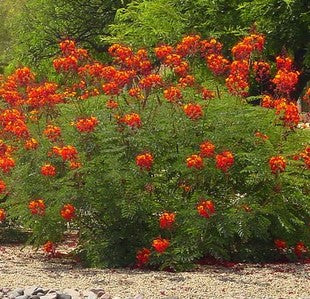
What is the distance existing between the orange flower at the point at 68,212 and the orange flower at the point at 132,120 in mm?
938

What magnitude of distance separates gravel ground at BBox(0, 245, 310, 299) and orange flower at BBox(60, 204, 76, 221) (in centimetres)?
52

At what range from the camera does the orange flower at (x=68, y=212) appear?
7934 millimetres

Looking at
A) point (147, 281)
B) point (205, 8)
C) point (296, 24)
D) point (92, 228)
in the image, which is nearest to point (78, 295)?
point (147, 281)

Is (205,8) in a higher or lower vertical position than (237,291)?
higher

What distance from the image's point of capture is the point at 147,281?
748 cm

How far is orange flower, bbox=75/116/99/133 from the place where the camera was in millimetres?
8078

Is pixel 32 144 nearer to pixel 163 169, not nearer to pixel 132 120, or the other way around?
pixel 132 120

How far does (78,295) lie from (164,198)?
194 centimetres

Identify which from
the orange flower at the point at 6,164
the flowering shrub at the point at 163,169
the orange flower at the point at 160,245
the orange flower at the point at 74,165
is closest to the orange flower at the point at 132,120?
the flowering shrub at the point at 163,169

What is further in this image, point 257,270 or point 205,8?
point 205,8

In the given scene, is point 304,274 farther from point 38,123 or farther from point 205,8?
point 205,8

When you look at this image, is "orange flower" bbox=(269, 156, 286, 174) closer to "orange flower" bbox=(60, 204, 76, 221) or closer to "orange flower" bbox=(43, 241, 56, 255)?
"orange flower" bbox=(60, 204, 76, 221)

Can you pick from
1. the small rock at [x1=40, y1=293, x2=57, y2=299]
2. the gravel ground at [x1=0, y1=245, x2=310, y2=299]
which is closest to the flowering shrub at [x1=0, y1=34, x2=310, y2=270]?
the gravel ground at [x1=0, y1=245, x2=310, y2=299]

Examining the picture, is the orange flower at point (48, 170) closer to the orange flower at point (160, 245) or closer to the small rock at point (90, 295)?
the orange flower at point (160, 245)
